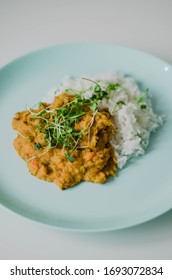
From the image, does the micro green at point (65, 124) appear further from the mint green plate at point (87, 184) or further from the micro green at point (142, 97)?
the micro green at point (142, 97)

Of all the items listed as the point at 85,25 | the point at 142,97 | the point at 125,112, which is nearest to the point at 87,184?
the point at 125,112

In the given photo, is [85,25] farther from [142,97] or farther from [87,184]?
[87,184]

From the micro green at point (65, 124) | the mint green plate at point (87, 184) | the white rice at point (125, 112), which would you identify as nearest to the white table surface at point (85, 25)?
the mint green plate at point (87, 184)

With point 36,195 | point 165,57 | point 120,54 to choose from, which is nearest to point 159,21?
point 165,57

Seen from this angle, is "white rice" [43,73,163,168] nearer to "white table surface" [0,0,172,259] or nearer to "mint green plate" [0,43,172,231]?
"mint green plate" [0,43,172,231]

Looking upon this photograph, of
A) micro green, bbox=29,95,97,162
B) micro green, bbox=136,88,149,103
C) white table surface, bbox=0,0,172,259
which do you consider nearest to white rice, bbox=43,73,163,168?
micro green, bbox=136,88,149,103

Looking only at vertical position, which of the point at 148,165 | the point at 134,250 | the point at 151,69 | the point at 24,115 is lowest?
the point at 134,250

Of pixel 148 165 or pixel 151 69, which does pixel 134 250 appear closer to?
pixel 148 165
